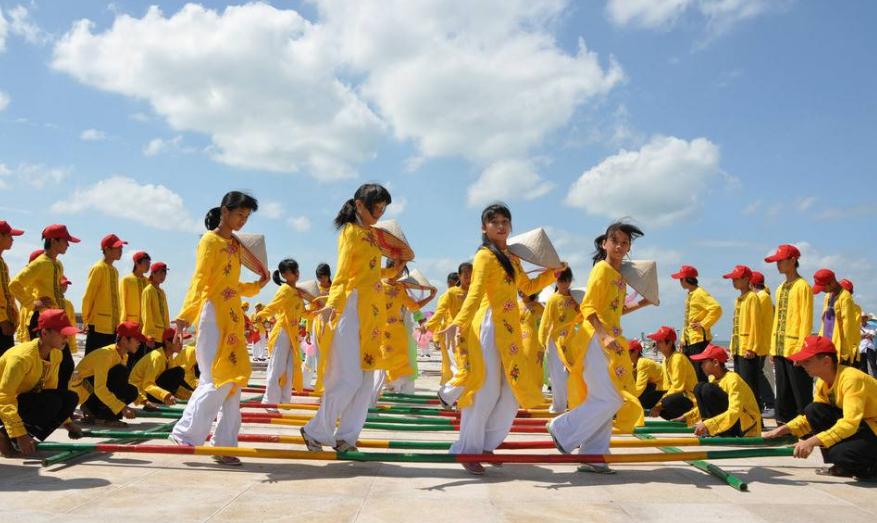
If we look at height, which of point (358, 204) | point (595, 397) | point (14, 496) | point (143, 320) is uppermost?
point (358, 204)

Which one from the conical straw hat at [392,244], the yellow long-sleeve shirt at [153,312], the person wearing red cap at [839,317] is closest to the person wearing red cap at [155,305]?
the yellow long-sleeve shirt at [153,312]

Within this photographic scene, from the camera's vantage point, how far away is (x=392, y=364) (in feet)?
15.9

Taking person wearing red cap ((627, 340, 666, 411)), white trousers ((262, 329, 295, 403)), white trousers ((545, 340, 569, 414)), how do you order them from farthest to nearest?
white trousers ((545, 340, 569, 414))
person wearing red cap ((627, 340, 666, 411))
white trousers ((262, 329, 295, 403))

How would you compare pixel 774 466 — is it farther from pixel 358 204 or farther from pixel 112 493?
pixel 112 493

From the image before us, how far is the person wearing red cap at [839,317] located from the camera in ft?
20.7

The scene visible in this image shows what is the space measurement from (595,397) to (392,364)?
1424 mm

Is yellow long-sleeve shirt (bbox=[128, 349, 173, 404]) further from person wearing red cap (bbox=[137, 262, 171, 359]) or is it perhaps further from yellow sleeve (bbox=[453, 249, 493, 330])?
yellow sleeve (bbox=[453, 249, 493, 330])

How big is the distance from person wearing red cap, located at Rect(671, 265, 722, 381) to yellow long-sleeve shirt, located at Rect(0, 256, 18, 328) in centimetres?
691

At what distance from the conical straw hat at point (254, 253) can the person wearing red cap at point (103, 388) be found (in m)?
2.14

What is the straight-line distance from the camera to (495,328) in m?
4.49

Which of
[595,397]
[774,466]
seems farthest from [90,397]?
[774,466]

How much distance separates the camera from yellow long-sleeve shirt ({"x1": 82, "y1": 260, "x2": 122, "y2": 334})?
22.5ft

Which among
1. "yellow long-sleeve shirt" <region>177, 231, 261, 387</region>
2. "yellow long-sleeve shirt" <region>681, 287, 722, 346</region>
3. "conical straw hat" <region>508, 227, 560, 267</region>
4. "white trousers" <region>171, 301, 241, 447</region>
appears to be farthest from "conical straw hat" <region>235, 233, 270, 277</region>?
"yellow long-sleeve shirt" <region>681, 287, 722, 346</region>

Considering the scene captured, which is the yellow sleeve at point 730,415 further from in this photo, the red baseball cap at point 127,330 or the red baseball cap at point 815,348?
the red baseball cap at point 127,330
